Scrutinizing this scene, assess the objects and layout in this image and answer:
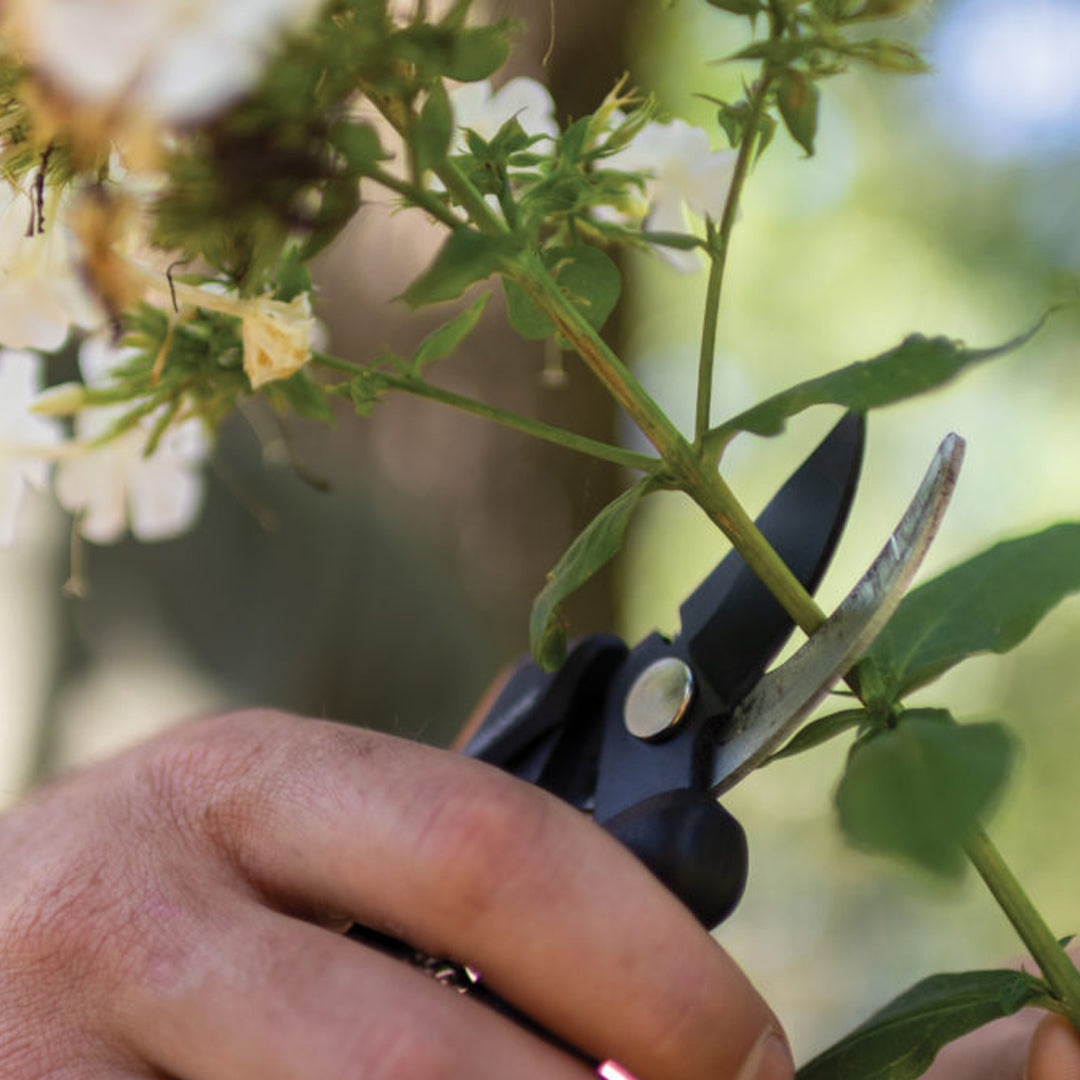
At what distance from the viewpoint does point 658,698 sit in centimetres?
42

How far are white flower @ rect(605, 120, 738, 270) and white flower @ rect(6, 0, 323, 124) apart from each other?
0.51 ft

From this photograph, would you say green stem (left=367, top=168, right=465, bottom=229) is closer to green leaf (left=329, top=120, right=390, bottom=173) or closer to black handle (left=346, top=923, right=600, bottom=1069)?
green leaf (left=329, top=120, right=390, bottom=173)

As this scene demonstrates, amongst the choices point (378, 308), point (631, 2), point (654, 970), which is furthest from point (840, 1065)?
point (631, 2)

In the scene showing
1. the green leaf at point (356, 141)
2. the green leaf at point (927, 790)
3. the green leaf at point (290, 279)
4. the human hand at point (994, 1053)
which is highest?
the green leaf at point (356, 141)

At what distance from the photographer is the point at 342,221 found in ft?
1.02

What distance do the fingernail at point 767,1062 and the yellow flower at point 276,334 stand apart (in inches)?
8.8

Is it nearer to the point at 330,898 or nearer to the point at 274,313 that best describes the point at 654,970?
the point at 330,898

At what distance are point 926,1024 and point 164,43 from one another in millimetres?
323

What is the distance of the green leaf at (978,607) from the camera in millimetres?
323

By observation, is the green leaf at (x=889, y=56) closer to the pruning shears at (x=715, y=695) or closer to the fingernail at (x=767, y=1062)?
the pruning shears at (x=715, y=695)

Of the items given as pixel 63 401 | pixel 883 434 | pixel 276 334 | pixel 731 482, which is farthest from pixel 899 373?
pixel 731 482

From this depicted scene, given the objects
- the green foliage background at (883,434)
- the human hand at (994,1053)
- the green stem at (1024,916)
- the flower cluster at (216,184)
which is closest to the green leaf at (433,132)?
the flower cluster at (216,184)

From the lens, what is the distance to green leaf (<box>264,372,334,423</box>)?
394 millimetres

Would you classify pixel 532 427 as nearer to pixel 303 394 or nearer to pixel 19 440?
pixel 303 394
